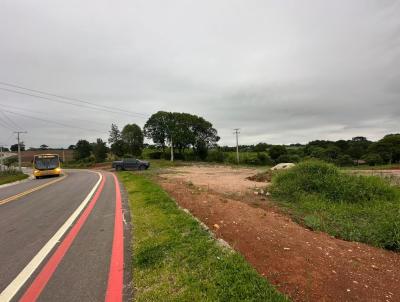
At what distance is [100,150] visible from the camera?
216 ft

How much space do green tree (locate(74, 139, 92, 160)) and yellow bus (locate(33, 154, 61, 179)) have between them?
4971 centimetres

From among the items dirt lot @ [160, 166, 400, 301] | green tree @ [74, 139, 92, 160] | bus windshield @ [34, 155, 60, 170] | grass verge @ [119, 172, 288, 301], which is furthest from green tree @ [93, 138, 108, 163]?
dirt lot @ [160, 166, 400, 301]

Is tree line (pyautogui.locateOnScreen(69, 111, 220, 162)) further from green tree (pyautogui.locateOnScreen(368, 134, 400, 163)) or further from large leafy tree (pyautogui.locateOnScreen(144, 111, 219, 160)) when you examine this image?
green tree (pyautogui.locateOnScreen(368, 134, 400, 163))

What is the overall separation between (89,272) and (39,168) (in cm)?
2686

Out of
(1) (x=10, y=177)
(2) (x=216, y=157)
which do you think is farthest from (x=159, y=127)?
(1) (x=10, y=177)

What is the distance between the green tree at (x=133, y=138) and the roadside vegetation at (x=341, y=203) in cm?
5870

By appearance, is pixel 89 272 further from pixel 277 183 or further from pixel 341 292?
pixel 277 183

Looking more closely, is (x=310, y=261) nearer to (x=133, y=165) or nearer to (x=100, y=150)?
(x=133, y=165)

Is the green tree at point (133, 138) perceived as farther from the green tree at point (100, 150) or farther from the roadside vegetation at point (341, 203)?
the roadside vegetation at point (341, 203)

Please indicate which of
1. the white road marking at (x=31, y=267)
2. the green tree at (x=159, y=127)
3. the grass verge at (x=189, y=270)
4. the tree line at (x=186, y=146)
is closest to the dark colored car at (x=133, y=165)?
the tree line at (x=186, y=146)

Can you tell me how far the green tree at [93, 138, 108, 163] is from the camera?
6468 centimetres

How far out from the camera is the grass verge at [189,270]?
125 inches

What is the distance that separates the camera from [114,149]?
69125 millimetres

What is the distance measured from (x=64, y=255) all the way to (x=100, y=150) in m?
64.7
